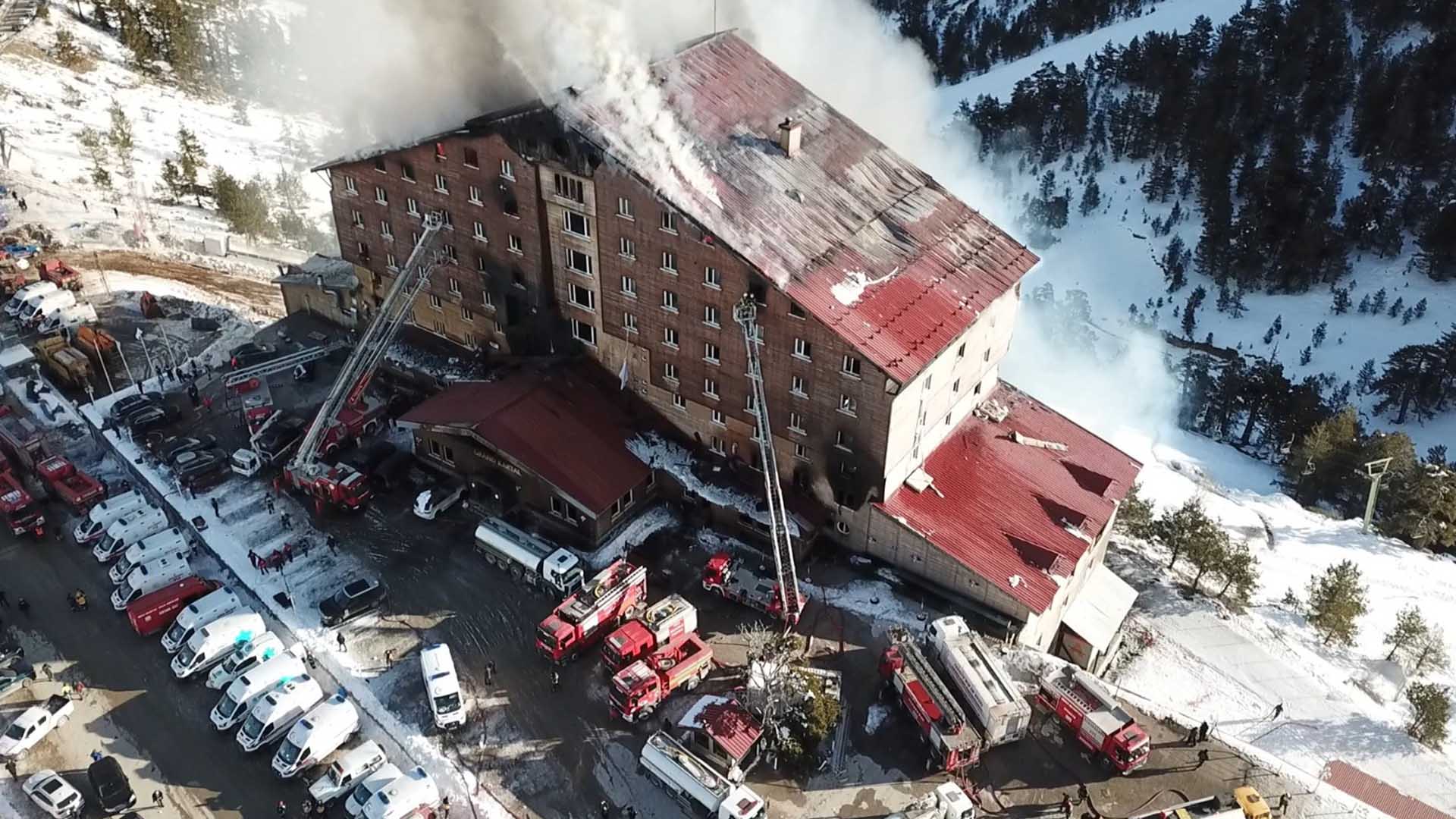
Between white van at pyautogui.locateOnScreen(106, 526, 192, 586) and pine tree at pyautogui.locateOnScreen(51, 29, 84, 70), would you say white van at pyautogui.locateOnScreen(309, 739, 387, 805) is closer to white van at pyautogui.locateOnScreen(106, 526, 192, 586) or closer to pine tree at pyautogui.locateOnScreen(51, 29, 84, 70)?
white van at pyautogui.locateOnScreen(106, 526, 192, 586)

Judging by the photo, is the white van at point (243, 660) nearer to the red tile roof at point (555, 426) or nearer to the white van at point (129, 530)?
the white van at point (129, 530)

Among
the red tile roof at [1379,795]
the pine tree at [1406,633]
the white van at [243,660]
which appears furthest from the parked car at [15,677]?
the pine tree at [1406,633]

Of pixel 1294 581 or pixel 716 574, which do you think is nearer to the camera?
pixel 716 574

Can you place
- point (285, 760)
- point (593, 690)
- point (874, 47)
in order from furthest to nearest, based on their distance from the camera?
point (874, 47) < point (593, 690) < point (285, 760)

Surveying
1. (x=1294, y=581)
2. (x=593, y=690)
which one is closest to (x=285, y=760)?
(x=593, y=690)

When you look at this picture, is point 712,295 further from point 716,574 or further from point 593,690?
point 593,690

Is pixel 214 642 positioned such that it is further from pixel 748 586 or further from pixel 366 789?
pixel 748 586

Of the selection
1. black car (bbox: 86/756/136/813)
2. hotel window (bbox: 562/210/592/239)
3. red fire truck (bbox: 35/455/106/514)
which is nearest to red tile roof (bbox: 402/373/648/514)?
hotel window (bbox: 562/210/592/239)
